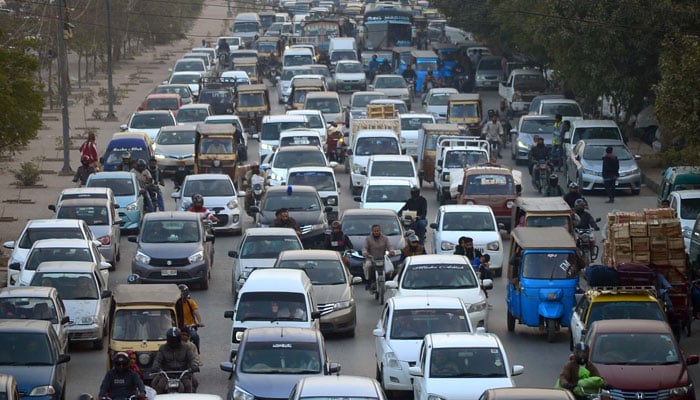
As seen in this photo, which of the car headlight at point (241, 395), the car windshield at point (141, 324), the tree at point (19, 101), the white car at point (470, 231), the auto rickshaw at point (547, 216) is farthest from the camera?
the tree at point (19, 101)

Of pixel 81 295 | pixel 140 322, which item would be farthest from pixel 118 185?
pixel 140 322

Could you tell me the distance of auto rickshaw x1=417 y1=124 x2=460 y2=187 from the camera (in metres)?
44.1

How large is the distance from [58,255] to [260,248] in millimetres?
3862

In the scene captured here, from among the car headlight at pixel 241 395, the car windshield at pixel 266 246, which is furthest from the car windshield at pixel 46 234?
the car headlight at pixel 241 395

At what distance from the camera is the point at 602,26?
4588 cm

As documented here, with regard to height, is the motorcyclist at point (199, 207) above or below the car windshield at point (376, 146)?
above

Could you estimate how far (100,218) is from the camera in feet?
107

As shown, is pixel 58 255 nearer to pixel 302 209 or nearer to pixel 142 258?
pixel 142 258

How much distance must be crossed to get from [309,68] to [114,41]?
938 inches

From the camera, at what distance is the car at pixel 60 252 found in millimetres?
27578

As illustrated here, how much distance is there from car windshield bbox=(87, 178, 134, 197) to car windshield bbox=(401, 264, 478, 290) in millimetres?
12254

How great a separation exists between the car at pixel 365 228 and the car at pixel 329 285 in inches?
147

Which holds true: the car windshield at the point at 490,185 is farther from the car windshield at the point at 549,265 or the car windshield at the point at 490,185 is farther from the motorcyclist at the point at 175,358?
the motorcyclist at the point at 175,358

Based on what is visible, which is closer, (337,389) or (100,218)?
(337,389)
